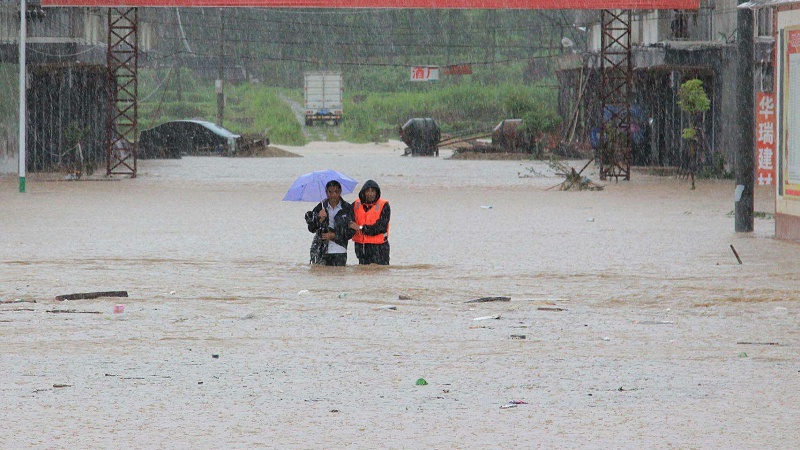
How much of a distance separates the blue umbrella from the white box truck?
59339 millimetres

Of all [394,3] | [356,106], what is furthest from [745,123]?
[356,106]

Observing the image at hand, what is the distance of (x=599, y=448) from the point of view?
21.1 ft

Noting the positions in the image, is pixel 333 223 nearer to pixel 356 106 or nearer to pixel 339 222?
pixel 339 222

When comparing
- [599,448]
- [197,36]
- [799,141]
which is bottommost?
[599,448]

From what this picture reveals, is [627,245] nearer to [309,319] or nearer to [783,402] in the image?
[309,319]

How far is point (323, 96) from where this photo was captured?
77125mm

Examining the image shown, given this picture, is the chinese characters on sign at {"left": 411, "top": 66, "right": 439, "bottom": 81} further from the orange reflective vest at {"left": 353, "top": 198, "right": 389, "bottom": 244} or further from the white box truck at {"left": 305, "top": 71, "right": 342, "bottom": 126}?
the orange reflective vest at {"left": 353, "top": 198, "right": 389, "bottom": 244}

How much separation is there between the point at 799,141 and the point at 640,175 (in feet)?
69.0

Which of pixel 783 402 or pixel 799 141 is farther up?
pixel 799 141

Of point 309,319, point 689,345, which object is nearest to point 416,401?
point 689,345

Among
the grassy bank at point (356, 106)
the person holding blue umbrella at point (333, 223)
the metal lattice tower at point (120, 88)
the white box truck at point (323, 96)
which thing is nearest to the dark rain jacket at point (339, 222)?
the person holding blue umbrella at point (333, 223)

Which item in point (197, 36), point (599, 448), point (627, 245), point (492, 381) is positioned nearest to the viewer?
point (599, 448)

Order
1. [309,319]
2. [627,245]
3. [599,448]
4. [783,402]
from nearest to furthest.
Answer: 1. [599,448]
2. [783,402]
3. [309,319]
4. [627,245]

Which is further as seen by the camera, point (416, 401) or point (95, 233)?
point (95, 233)
